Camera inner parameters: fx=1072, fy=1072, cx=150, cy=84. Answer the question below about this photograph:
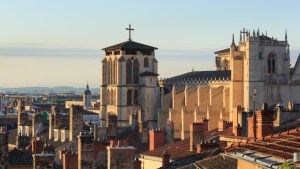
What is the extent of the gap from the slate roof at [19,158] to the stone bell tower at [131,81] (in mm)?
89874

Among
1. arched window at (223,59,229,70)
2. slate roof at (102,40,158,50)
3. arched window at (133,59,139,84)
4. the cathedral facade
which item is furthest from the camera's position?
arched window at (223,59,229,70)

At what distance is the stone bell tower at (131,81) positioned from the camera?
138 meters

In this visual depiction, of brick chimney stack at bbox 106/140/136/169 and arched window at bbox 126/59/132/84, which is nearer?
brick chimney stack at bbox 106/140/136/169

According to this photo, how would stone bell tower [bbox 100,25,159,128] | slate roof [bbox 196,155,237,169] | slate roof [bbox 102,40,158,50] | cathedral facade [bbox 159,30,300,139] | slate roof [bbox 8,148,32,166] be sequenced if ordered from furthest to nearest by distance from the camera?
slate roof [bbox 102,40,158,50]
stone bell tower [bbox 100,25,159,128]
cathedral facade [bbox 159,30,300,139]
slate roof [bbox 8,148,32,166]
slate roof [bbox 196,155,237,169]

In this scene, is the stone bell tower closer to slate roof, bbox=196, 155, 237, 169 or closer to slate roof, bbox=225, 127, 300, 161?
slate roof, bbox=196, 155, 237, 169

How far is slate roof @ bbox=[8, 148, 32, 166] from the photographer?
1722 inches

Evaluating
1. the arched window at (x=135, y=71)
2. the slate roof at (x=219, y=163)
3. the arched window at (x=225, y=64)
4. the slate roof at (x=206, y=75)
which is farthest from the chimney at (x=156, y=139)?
the arched window at (x=225, y=64)

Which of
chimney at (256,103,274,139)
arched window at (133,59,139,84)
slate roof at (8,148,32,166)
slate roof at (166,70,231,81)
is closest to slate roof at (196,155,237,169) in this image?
chimney at (256,103,274,139)

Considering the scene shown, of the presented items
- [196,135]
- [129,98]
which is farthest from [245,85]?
[196,135]

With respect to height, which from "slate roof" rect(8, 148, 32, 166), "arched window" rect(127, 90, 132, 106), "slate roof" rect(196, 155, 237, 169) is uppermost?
"arched window" rect(127, 90, 132, 106)

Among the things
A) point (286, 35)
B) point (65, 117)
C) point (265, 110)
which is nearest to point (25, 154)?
point (265, 110)

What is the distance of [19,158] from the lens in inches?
1754

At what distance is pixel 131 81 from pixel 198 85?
10453 mm

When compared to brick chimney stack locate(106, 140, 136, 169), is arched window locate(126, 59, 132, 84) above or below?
above
